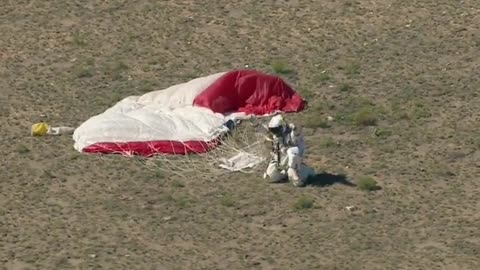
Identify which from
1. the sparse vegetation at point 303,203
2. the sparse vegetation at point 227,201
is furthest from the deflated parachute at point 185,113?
the sparse vegetation at point 303,203

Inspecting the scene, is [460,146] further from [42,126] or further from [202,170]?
[42,126]

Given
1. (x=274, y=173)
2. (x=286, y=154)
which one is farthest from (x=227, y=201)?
(x=286, y=154)

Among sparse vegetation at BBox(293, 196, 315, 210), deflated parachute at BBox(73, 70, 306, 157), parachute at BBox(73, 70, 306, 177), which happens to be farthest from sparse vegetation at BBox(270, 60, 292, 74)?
sparse vegetation at BBox(293, 196, 315, 210)

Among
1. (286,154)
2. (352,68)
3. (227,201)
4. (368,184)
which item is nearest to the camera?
(227,201)

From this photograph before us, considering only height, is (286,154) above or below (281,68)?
above

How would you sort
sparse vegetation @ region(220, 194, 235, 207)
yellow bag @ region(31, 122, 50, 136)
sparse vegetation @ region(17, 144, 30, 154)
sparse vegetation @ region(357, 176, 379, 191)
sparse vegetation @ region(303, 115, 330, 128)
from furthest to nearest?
1. sparse vegetation @ region(303, 115, 330, 128)
2. yellow bag @ region(31, 122, 50, 136)
3. sparse vegetation @ region(17, 144, 30, 154)
4. sparse vegetation @ region(357, 176, 379, 191)
5. sparse vegetation @ region(220, 194, 235, 207)

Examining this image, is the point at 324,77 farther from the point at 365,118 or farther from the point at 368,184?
the point at 368,184

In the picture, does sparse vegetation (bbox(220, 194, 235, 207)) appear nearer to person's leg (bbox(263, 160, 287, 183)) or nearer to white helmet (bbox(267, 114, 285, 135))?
person's leg (bbox(263, 160, 287, 183))
